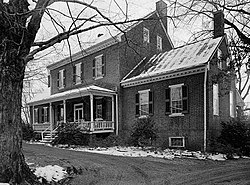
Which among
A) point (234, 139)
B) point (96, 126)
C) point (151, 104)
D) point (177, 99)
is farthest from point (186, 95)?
point (96, 126)

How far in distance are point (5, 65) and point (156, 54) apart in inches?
676

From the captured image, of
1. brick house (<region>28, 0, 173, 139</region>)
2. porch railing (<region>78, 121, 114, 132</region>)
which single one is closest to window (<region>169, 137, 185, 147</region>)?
brick house (<region>28, 0, 173, 139</region>)

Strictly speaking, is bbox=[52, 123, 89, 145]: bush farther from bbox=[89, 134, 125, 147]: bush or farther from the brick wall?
the brick wall

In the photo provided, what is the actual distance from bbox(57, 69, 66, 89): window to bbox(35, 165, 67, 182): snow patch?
734 inches

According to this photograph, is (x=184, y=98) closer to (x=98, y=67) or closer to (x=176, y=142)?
(x=176, y=142)

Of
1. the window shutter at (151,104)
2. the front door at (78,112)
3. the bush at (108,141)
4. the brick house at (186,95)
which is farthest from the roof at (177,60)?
the front door at (78,112)

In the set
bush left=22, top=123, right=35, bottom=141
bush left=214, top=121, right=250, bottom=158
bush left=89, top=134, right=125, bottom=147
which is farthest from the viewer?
bush left=22, top=123, right=35, bottom=141

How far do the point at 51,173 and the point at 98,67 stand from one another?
1498 cm

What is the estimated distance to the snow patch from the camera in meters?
7.12

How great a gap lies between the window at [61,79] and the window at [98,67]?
200 inches

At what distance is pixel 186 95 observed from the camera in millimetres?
15797

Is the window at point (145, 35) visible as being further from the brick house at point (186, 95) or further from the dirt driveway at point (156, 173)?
the dirt driveway at point (156, 173)

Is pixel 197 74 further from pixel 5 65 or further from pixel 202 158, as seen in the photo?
pixel 5 65

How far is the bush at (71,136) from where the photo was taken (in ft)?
57.8
